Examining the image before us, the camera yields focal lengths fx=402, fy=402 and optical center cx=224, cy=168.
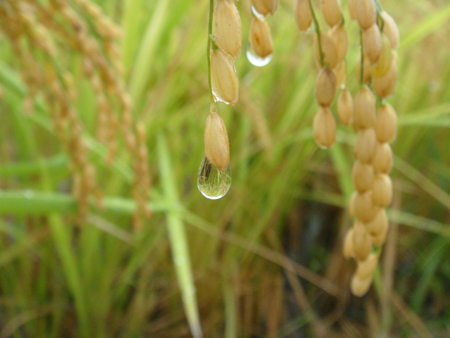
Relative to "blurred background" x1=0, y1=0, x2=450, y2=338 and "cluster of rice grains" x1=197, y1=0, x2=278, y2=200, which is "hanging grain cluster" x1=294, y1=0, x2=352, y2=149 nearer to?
"cluster of rice grains" x1=197, y1=0, x2=278, y2=200

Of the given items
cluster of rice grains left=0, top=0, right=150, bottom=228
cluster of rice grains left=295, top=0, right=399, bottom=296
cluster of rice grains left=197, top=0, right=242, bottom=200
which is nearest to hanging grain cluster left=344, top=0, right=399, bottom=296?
cluster of rice grains left=295, top=0, right=399, bottom=296

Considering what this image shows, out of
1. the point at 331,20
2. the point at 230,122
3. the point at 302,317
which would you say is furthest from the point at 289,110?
the point at 331,20

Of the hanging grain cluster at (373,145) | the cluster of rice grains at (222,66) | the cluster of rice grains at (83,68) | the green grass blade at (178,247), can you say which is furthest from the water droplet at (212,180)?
the green grass blade at (178,247)

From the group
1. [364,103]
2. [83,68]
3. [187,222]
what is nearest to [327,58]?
[364,103]

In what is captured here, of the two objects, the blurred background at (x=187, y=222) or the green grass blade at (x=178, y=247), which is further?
the blurred background at (x=187, y=222)

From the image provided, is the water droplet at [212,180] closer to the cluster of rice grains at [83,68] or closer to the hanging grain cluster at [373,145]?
the hanging grain cluster at [373,145]

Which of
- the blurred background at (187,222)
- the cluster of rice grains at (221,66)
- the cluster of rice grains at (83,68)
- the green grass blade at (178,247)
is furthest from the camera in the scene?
the blurred background at (187,222)
